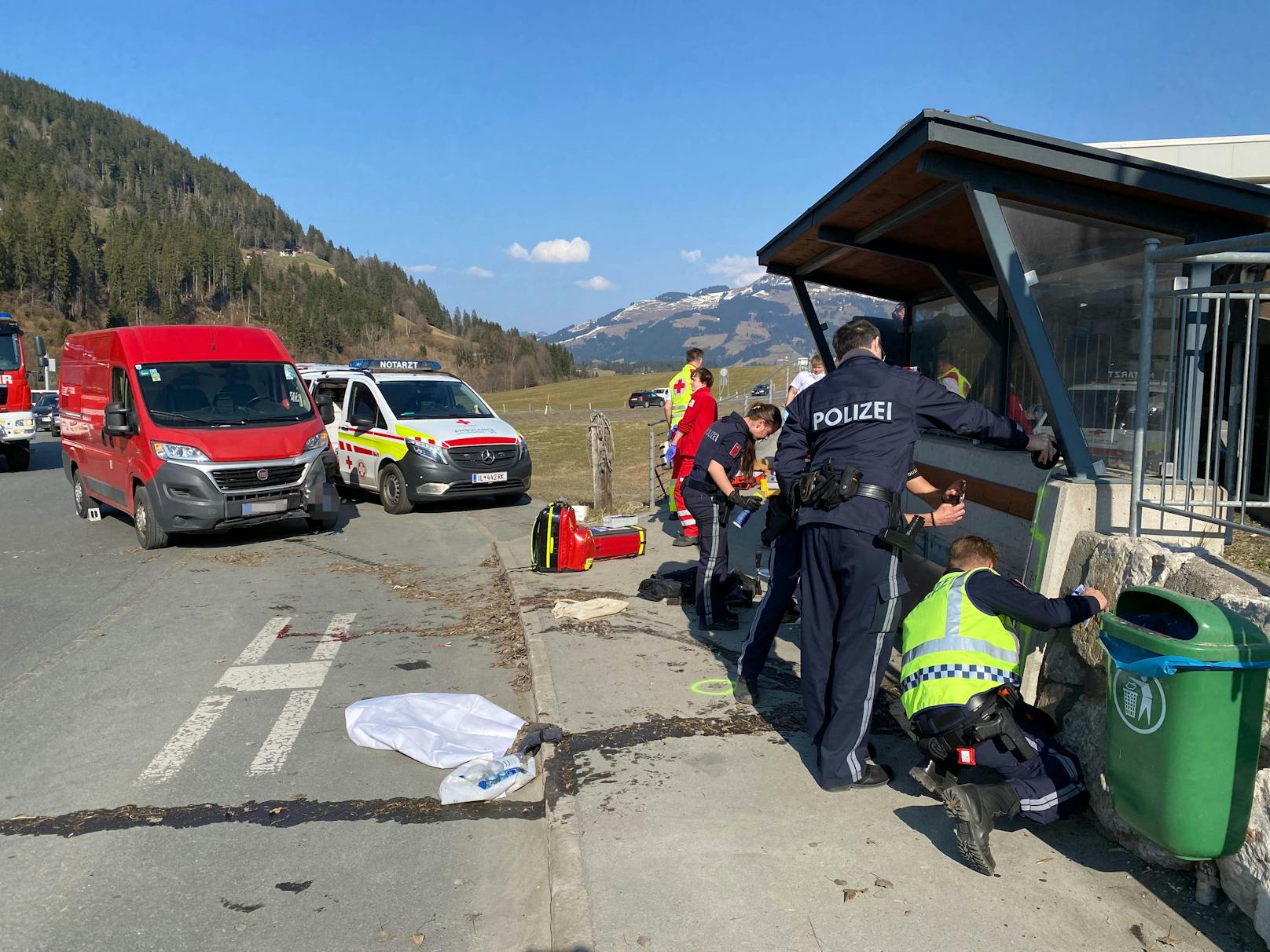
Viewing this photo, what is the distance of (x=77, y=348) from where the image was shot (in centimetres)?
1380

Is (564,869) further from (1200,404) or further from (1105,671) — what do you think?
(1200,404)

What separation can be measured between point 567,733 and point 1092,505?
2866mm

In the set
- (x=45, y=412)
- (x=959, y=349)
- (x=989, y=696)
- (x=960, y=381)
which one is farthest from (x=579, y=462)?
(x=45, y=412)

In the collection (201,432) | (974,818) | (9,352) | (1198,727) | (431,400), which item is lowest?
(974,818)

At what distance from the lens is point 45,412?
1687 inches

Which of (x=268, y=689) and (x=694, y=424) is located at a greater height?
(x=694, y=424)

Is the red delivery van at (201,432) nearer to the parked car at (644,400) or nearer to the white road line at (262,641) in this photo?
the white road line at (262,641)

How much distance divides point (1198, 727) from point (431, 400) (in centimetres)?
1333

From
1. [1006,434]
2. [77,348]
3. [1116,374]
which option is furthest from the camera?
[77,348]

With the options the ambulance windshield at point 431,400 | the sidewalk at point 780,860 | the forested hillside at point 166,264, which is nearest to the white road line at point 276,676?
the sidewalk at point 780,860

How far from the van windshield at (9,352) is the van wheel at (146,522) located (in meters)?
12.0

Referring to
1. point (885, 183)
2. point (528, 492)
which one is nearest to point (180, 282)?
point (528, 492)

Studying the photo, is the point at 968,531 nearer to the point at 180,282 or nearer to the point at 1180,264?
the point at 1180,264

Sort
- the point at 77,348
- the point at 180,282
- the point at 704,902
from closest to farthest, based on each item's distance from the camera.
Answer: the point at 704,902 < the point at 77,348 < the point at 180,282
